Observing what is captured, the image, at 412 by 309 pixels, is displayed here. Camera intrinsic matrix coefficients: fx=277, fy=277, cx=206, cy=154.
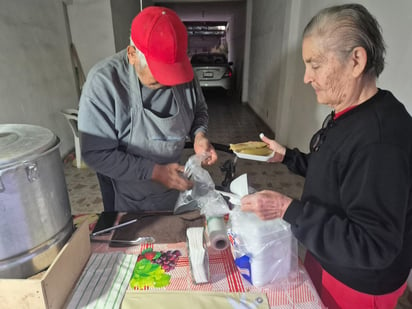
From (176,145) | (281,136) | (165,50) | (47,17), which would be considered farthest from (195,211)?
(47,17)

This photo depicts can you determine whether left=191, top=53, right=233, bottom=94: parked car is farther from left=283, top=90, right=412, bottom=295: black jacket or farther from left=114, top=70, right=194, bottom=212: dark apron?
left=283, top=90, right=412, bottom=295: black jacket

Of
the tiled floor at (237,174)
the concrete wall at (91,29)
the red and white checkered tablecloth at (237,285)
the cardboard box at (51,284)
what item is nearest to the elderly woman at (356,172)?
the red and white checkered tablecloth at (237,285)

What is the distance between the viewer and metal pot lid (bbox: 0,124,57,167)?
0.58 meters

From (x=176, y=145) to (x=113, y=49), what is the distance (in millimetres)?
3721

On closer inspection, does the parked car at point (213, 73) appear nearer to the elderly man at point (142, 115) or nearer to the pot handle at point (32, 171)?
the elderly man at point (142, 115)

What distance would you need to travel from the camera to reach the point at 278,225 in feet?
2.38

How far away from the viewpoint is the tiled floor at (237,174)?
2639mm

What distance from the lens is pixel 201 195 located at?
971 mm

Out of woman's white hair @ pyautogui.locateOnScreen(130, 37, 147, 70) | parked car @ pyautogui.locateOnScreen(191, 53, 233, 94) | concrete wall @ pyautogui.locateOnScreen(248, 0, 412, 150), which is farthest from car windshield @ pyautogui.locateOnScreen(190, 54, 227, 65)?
woman's white hair @ pyautogui.locateOnScreen(130, 37, 147, 70)

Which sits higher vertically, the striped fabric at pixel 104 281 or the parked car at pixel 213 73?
the striped fabric at pixel 104 281

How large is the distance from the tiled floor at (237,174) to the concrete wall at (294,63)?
385 millimetres

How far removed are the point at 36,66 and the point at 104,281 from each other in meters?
3.11

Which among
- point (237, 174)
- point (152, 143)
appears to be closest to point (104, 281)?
point (152, 143)

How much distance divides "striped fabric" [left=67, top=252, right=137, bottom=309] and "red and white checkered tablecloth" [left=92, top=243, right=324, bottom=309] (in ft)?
0.20
